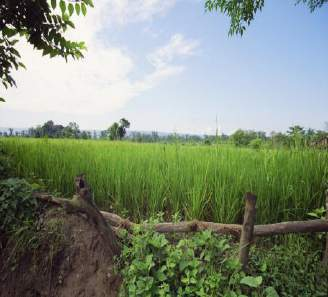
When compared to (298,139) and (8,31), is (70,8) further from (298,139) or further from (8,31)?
(298,139)

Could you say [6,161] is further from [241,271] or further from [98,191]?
[241,271]

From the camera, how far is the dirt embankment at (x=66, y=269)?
2256 mm

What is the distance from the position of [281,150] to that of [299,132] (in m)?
0.39

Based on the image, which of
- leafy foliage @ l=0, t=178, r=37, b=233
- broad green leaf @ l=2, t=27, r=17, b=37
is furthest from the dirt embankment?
→ broad green leaf @ l=2, t=27, r=17, b=37

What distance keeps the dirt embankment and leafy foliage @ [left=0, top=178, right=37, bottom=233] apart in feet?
0.63

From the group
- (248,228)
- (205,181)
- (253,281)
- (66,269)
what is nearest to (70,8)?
(205,181)

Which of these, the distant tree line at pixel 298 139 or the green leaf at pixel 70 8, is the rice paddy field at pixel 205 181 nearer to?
the distant tree line at pixel 298 139

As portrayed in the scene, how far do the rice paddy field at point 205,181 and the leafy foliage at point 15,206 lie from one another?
93 cm

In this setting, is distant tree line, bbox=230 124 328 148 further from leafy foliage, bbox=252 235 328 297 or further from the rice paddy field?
leafy foliage, bbox=252 235 328 297

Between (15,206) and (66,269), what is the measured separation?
0.74 meters

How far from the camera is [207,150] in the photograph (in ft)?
14.2

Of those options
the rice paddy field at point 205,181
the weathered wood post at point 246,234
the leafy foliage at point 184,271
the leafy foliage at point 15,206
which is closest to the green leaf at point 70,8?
the leafy foliage at point 15,206

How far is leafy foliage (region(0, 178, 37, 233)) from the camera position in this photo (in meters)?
2.57

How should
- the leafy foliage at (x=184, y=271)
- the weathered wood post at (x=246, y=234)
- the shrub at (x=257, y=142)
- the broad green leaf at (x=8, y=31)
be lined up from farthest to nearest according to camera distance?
the shrub at (x=257, y=142)
the broad green leaf at (x=8, y=31)
the weathered wood post at (x=246, y=234)
the leafy foliage at (x=184, y=271)
